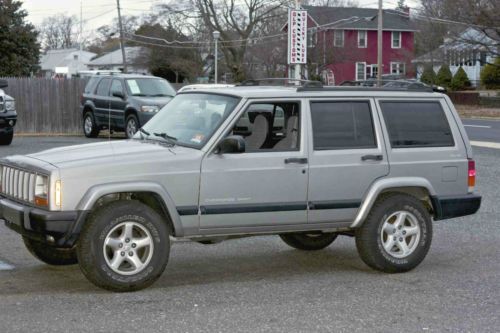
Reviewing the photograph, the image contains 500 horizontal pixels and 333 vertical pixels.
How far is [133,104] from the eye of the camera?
824 inches

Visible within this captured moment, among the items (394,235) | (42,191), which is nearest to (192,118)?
(42,191)

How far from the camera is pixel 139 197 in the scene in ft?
21.8

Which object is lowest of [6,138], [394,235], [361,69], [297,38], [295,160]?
[394,235]

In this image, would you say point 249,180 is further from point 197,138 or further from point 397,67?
point 397,67

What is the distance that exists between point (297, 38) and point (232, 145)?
1519 cm

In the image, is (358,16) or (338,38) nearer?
(338,38)

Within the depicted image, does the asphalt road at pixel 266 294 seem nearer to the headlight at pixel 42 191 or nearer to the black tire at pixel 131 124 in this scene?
the headlight at pixel 42 191

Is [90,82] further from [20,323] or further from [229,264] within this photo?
[20,323]

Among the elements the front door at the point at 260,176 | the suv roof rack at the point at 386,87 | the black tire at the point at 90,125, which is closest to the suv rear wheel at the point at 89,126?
the black tire at the point at 90,125

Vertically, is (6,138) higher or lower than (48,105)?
lower

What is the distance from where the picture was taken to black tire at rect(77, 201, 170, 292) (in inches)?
244

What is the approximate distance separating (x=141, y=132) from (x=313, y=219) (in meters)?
1.87

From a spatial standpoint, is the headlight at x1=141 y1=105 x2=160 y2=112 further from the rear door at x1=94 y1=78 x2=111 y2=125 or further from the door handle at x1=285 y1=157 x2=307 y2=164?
the door handle at x1=285 y1=157 x2=307 y2=164

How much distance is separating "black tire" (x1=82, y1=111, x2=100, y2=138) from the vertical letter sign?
6.43m
